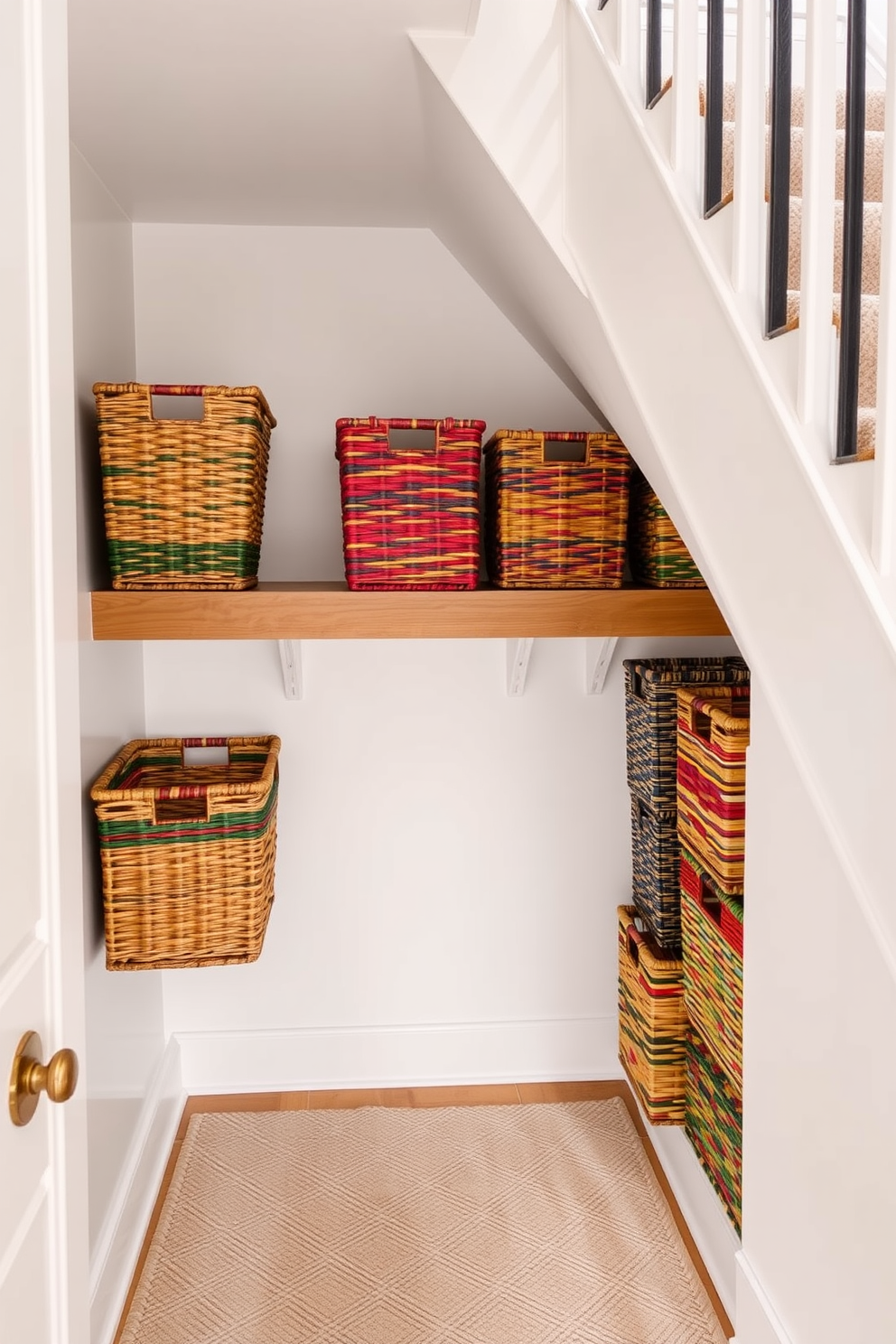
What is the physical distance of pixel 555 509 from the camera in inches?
75.9

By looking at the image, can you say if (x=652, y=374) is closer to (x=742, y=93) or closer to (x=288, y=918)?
(x=742, y=93)

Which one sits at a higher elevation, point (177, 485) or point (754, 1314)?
point (177, 485)

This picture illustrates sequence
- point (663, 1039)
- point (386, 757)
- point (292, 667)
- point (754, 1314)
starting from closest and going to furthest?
point (754, 1314)
point (663, 1039)
point (292, 667)
point (386, 757)

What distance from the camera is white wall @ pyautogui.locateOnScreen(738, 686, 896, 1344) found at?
1162mm

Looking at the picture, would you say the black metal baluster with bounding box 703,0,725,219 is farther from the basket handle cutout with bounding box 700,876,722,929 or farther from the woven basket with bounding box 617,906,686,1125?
the woven basket with bounding box 617,906,686,1125

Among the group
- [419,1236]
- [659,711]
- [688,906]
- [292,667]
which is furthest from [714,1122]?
[292,667]

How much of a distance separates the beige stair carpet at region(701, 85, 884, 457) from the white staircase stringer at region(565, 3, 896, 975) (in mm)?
99

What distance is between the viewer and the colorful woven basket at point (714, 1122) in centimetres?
167

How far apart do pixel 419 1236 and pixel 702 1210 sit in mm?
570

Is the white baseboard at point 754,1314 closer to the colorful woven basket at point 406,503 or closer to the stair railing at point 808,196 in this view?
the stair railing at point 808,196

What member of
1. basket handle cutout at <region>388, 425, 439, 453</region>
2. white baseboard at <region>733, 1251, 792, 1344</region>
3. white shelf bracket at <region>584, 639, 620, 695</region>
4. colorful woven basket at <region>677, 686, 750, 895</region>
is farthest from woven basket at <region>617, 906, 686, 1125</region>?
basket handle cutout at <region>388, 425, 439, 453</region>

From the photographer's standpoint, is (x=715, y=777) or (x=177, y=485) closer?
(x=715, y=777)

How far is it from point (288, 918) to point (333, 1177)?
608mm

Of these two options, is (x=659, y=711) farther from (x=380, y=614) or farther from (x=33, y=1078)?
(x=33, y=1078)
